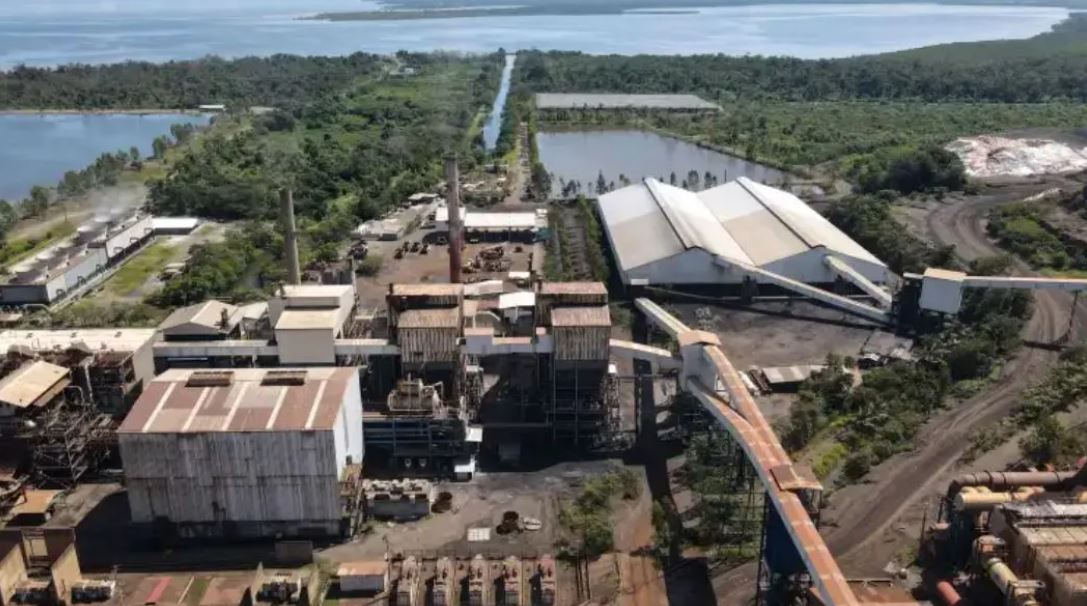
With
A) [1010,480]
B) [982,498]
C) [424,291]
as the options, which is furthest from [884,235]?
→ [424,291]

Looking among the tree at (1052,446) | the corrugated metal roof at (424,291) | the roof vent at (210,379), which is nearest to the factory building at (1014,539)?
the tree at (1052,446)

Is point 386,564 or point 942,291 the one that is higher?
point 942,291

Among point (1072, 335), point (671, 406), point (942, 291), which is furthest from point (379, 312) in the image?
point (1072, 335)

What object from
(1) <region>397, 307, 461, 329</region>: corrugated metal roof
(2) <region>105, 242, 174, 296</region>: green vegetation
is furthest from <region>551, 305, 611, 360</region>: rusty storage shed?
(2) <region>105, 242, 174, 296</region>: green vegetation

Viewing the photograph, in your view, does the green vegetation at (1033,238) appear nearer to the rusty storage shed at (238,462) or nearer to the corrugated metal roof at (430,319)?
the corrugated metal roof at (430,319)

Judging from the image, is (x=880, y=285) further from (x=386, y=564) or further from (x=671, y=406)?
(x=386, y=564)

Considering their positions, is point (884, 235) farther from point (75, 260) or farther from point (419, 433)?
point (75, 260)
